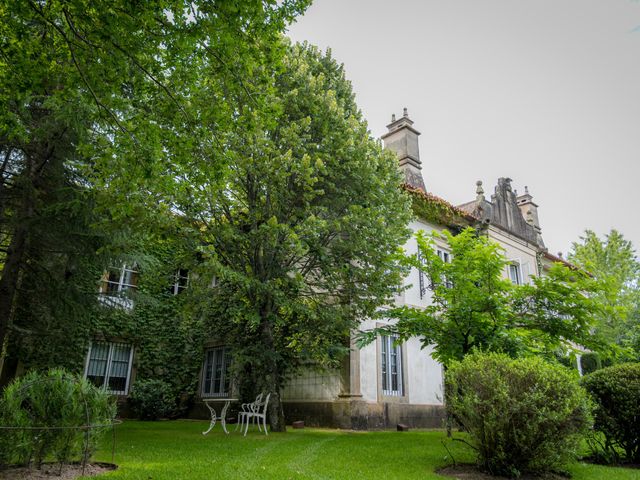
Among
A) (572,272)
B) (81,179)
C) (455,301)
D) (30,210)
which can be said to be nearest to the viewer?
(572,272)

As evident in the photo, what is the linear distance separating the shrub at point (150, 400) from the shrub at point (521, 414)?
41.1ft

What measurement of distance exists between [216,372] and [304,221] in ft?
32.9

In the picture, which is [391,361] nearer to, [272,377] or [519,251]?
[272,377]

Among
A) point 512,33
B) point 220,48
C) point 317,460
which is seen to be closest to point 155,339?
point 317,460

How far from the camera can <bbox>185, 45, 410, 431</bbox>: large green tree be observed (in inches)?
396

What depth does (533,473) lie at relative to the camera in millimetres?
5785

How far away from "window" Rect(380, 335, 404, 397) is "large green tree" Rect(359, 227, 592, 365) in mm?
5520

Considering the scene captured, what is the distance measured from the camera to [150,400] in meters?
15.2

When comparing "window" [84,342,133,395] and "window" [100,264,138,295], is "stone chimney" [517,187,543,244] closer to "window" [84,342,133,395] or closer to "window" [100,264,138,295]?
"window" [100,264,138,295]

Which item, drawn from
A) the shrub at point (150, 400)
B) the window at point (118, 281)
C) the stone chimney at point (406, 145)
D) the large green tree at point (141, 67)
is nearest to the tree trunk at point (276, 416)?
the large green tree at point (141, 67)

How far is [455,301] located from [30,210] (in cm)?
938

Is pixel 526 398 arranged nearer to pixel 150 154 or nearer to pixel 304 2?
pixel 304 2

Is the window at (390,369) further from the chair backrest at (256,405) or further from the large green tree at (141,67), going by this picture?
the large green tree at (141,67)

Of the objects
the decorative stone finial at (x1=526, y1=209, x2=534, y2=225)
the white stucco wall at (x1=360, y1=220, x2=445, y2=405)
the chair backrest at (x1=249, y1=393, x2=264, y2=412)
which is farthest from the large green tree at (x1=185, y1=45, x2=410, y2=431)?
the decorative stone finial at (x1=526, y1=209, x2=534, y2=225)
